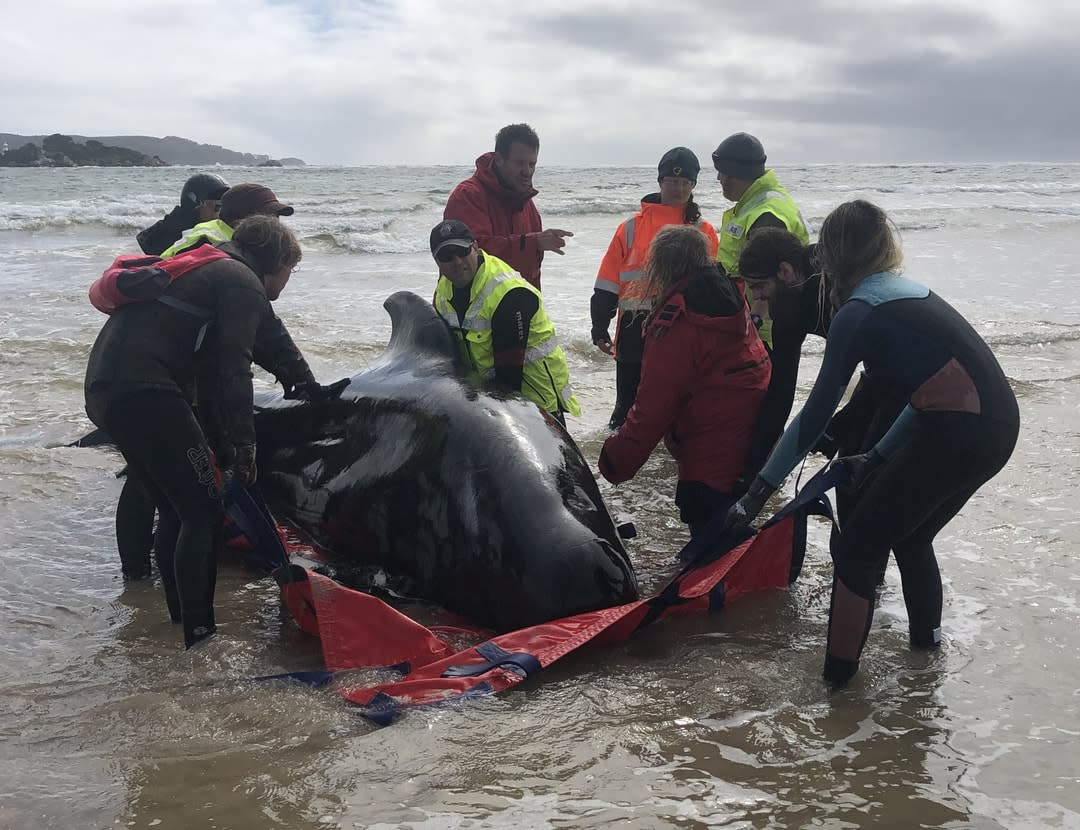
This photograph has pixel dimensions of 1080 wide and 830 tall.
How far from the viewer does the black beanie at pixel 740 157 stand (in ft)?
21.4

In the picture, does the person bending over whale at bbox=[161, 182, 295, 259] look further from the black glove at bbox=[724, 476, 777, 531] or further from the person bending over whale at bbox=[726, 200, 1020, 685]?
the person bending over whale at bbox=[726, 200, 1020, 685]

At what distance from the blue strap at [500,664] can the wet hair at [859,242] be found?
6.29ft

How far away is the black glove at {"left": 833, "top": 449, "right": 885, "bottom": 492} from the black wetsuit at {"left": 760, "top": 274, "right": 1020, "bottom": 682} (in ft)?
0.40

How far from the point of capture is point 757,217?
20.7ft

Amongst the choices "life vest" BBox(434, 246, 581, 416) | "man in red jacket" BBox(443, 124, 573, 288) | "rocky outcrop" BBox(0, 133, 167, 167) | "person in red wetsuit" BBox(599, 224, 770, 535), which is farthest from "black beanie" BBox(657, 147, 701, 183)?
"rocky outcrop" BBox(0, 133, 167, 167)

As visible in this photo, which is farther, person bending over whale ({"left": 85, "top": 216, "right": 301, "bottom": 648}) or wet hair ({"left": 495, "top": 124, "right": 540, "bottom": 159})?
wet hair ({"left": 495, "top": 124, "right": 540, "bottom": 159})

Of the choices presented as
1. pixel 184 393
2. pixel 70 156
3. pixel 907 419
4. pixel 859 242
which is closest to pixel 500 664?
pixel 907 419

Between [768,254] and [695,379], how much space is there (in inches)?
28.1

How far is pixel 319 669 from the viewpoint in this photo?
14.1 feet

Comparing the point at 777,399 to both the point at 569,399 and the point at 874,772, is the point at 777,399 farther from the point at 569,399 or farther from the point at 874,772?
the point at 874,772

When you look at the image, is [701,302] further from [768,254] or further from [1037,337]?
[1037,337]

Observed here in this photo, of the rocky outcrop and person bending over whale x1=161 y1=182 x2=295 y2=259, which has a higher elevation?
the rocky outcrop

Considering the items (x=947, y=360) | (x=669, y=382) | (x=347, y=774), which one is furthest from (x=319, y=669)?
(x=947, y=360)

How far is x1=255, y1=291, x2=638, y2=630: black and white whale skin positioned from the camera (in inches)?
174
